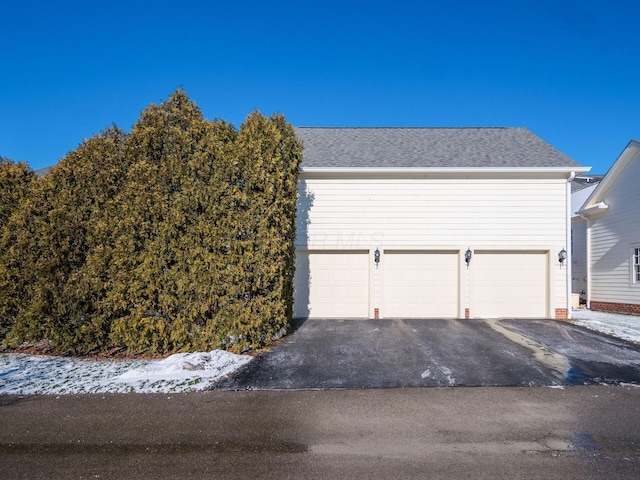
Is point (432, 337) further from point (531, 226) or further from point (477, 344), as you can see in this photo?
point (531, 226)

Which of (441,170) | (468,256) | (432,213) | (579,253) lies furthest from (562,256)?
(579,253)

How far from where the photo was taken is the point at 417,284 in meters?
9.90

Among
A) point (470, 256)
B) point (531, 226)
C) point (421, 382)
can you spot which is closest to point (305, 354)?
point (421, 382)

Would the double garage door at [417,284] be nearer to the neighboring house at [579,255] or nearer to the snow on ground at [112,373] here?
the snow on ground at [112,373]

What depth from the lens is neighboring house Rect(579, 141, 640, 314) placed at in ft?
37.1

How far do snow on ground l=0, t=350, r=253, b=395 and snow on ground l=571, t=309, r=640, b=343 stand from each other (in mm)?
8103

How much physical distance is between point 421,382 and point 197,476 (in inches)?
131

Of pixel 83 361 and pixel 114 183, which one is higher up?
pixel 114 183

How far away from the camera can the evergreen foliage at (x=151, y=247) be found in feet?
21.4

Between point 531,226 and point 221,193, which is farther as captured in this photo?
point 531,226

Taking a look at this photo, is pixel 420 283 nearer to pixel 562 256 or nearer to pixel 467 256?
pixel 467 256

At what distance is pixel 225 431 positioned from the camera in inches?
148

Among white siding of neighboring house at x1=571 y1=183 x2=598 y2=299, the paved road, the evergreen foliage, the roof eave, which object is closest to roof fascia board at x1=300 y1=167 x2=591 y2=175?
the roof eave

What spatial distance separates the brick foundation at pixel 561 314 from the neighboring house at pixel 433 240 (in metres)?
0.03
